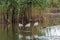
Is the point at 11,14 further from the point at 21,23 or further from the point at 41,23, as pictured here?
the point at 41,23

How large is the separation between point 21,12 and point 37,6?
1.33 metres

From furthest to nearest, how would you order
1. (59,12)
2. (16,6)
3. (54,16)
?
(59,12) < (54,16) < (16,6)

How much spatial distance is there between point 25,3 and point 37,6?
1140 millimetres

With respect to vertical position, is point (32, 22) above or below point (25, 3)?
below

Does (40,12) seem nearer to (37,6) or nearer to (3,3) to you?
(37,6)

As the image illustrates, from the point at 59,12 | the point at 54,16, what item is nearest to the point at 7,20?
the point at 54,16

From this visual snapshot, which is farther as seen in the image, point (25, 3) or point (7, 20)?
point (7, 20)

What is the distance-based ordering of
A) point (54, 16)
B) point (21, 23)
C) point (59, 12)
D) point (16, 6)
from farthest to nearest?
1. point (59, 12)
2. point (54, 16)
3. point (21, 23)
4. point (16, 6)

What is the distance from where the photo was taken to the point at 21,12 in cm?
1933

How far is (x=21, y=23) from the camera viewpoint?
19719 millimetres

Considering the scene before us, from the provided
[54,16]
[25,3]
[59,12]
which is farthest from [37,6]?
[59,12]

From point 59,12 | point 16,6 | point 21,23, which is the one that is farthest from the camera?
point 59,12

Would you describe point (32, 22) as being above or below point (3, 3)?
below

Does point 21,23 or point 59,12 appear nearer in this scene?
point 21,23
